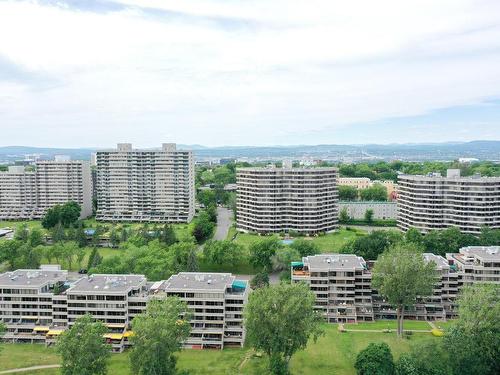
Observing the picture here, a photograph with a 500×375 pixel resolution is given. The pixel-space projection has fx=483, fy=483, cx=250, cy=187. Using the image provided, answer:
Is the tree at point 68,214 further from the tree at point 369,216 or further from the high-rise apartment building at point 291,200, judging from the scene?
the tree at point 369,216

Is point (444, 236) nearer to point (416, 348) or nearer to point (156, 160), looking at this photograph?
point (416, 348)

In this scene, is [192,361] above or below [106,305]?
below

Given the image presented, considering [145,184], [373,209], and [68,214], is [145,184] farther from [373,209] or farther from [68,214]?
[373,209]

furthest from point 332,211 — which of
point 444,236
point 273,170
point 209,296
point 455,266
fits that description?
point 209,296

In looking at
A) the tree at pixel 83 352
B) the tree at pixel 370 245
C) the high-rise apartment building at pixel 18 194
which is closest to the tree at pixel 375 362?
the tree at pixel 83 352

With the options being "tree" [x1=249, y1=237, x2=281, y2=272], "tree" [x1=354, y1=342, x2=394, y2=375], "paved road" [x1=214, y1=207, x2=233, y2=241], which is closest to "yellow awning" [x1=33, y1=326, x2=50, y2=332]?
"tree" [x1=249, y1=237, x2=281, y2=272]

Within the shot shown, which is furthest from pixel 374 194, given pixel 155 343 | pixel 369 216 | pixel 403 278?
pixel 155 343
